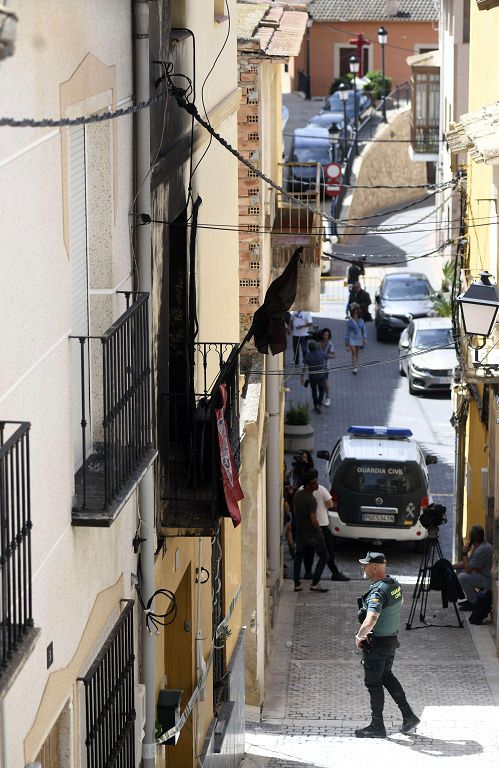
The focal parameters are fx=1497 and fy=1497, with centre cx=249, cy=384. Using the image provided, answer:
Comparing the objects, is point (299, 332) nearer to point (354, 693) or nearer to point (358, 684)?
point (358, 684)

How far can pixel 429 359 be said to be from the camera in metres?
31.0

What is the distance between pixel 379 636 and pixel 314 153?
36.2 meters

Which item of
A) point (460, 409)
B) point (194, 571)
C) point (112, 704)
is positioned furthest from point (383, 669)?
point (460, 409)

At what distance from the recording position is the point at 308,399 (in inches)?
1216

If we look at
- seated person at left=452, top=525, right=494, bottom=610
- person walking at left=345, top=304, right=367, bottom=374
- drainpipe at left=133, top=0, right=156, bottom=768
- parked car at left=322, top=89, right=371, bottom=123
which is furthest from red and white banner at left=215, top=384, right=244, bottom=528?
parked car at left=322, top=89, right=371, bottom=123

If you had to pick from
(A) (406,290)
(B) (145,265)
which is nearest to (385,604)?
(B) (145,265)

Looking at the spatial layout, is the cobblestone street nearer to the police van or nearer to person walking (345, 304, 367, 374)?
the police van

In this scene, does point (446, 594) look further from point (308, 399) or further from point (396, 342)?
point (396, 342)

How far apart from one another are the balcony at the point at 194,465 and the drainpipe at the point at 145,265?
1.40 ft

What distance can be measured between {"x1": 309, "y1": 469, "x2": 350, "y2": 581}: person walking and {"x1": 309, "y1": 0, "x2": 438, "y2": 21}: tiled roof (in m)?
49.5

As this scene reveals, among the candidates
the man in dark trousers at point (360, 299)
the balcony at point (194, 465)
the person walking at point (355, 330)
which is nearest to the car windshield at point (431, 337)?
the person walking at point (355, 330)

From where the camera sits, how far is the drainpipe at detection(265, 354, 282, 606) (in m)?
19.6

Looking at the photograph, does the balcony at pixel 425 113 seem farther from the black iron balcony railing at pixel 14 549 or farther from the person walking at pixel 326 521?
the black iron balcony railing at pixel 14 549

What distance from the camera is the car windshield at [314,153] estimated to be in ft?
155
